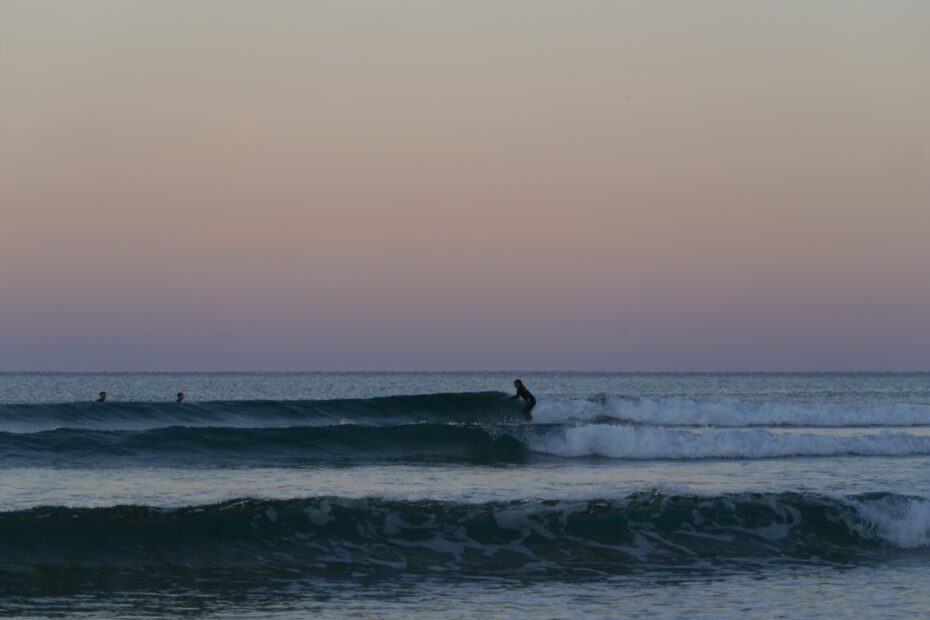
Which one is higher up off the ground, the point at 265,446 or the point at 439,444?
the point at 439,444

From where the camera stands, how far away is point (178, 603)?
36.6 ft

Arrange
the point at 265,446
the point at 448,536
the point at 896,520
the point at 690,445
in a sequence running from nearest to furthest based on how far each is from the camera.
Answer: the point at 448,536, the point at 896,520, the point at 265,446, the point at 690,445

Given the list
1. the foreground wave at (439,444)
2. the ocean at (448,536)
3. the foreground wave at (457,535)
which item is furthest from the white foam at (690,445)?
the foreground wave at (457,535)

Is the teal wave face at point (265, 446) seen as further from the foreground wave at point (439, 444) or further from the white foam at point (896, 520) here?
the white foam at point (896, 520)

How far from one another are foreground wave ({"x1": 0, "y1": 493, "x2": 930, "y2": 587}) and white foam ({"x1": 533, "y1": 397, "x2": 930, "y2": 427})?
23.1 metres

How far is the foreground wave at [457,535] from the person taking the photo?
1315cm

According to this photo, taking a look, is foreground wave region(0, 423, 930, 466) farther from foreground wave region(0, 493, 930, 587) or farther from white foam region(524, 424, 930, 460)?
foreground wave region(0, 493, 930, 587)

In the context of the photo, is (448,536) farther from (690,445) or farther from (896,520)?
(690,445)

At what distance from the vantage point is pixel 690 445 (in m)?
26.3

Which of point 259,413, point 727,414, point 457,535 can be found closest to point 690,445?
point 457,535

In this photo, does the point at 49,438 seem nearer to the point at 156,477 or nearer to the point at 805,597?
the point at 156,477

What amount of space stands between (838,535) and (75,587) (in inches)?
367

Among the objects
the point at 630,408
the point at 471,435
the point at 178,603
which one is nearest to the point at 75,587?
the point at 178,603

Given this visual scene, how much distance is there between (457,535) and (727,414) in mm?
27010
